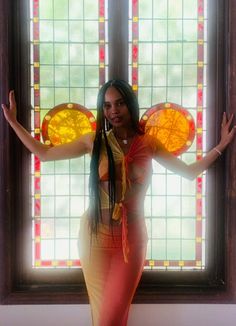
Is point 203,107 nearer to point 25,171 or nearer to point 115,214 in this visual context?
point 115,214

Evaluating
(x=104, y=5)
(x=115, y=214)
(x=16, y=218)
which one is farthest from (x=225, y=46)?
(x=16, y=218)

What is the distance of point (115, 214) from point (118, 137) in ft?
1.14

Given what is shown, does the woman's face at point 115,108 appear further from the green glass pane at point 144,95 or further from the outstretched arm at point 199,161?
the green glass pane at point 144,95

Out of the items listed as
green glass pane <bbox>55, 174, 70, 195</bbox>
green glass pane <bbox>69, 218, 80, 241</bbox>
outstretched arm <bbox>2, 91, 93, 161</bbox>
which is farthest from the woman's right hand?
green glass pane <bbox>69, 218, 80, 241</bbox>

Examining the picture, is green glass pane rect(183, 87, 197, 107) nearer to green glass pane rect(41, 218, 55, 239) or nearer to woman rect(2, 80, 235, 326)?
woman rect(2, 80, 235, 326)

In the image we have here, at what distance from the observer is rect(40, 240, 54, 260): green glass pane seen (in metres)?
2.25

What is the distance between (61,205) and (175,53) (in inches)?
39.7

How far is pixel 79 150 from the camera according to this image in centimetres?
191

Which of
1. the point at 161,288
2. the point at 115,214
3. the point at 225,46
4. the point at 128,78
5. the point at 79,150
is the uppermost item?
the point at 225,46

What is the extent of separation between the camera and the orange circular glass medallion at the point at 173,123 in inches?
86.0

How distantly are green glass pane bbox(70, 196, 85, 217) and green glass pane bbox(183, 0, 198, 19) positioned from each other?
1116 millimetres

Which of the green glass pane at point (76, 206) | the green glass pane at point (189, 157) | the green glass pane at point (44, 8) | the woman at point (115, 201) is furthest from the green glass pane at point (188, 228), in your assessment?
the green glass pane at point (44, 8)

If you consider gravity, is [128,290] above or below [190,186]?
below

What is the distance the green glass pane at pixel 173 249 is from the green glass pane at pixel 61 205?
58 centimetres
